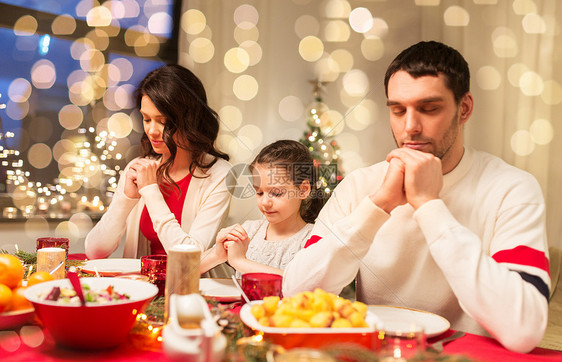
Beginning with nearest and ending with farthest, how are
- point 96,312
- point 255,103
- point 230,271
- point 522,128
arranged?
point 96,312
point 230,271
point 255,103
point 522,128

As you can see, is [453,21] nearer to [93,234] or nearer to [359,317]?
[93,234]

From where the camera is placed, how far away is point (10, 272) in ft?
2.93

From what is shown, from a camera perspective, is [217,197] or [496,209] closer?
[496,209]

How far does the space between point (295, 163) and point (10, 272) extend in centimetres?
108

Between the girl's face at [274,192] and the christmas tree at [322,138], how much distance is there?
1018 millimetres

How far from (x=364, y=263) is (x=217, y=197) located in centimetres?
80

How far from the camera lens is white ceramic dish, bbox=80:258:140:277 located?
1.27 m

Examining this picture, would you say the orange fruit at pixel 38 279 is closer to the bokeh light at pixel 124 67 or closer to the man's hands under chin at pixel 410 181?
the man's hands under chin at pixel 410 181

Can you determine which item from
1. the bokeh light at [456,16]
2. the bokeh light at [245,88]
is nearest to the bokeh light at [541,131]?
the bokeh light at [456,16]

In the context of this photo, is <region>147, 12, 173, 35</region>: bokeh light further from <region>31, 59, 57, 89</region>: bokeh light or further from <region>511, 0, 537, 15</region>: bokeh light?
<region>511, 0, 537, 15</region>: bokeh light

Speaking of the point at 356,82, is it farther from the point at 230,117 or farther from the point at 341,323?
the point at 341,323

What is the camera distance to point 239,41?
3.23 m

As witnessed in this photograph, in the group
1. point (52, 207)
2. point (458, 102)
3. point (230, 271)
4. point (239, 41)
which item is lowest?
point (230, 271)

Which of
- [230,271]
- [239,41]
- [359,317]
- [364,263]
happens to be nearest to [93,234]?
[230,271]
